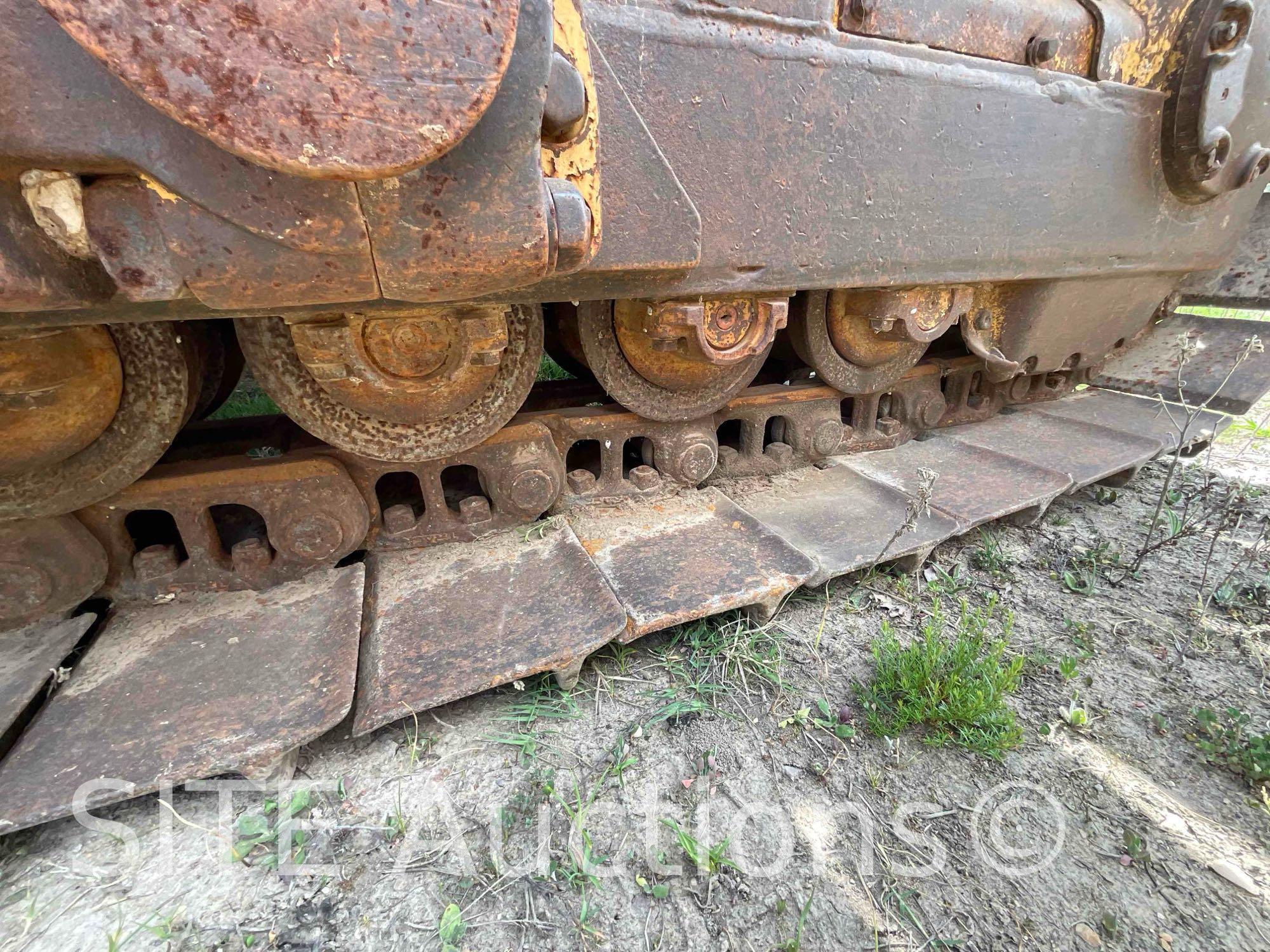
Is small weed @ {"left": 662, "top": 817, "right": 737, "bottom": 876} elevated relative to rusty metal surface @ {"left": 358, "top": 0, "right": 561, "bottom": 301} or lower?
lower

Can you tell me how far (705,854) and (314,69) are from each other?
4.30 ft

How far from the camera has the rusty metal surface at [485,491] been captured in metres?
1.65

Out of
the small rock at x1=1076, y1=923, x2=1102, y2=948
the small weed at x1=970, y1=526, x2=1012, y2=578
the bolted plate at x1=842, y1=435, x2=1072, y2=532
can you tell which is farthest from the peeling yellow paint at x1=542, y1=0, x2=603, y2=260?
the small weed at x1=970, y1=526, x2=1012, y2=578

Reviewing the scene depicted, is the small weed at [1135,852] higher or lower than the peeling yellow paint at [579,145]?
lower

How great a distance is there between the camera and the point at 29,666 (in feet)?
4.06

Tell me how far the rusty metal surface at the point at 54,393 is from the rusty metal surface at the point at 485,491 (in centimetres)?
54

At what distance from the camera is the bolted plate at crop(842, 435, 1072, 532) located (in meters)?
1.89

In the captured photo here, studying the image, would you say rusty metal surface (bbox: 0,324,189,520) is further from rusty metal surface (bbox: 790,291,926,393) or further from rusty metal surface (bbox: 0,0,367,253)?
rusty metal surface (bbox: 790,291,926,393)

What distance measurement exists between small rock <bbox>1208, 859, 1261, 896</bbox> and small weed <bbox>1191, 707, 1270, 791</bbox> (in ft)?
0.77

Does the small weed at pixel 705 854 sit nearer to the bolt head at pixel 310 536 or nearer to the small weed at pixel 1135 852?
the small weed at pixel 1135 852

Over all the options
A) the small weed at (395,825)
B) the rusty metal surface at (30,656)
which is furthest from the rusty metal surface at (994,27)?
the rusty metal surface at (30,656)

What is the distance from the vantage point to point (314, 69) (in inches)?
25.6

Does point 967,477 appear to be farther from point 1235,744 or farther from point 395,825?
point 395,825

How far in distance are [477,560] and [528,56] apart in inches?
47.8
